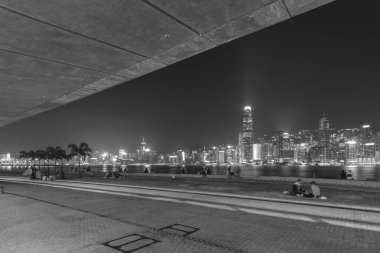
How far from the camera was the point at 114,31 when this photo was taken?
5.34m

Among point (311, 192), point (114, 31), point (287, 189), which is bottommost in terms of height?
point (287, 189)

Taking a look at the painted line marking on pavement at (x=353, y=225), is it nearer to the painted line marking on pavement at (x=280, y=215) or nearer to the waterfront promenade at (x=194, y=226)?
the waterfront promenade at (x=194, y=226)

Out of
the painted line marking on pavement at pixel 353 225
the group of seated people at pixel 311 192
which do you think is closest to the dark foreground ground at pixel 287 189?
the group of seated people at pixel 311 192

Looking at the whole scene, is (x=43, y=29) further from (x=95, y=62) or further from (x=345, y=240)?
(x=345, y=240)

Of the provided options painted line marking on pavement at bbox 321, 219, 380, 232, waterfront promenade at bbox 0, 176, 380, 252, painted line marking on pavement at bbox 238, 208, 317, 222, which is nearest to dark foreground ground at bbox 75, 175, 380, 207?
waterfront promenade at bbox 0, 176, 380, 252

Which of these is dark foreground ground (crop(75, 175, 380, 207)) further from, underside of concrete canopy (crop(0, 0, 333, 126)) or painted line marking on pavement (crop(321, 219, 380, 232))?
underside of concrete canopy (crop(0, 0, 333, 126))

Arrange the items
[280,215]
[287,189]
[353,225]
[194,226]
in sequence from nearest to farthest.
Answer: [353,225]
[194,226]
[280,215]
[287,189]

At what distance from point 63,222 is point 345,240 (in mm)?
8190

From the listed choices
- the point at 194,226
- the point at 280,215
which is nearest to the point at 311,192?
the point at 280,215

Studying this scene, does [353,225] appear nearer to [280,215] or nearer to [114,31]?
[280,215]

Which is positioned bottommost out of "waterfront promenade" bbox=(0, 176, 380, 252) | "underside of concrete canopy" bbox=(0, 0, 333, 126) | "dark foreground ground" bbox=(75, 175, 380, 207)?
"dark foreground ground" bbox=(75, 175, 380, 207)

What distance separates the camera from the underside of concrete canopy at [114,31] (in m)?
4.53

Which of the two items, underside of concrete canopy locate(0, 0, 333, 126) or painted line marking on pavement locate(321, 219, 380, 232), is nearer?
underside of concrete canopy locate(0, 0, 333, 126)

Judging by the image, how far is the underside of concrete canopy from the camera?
14.9 ft
